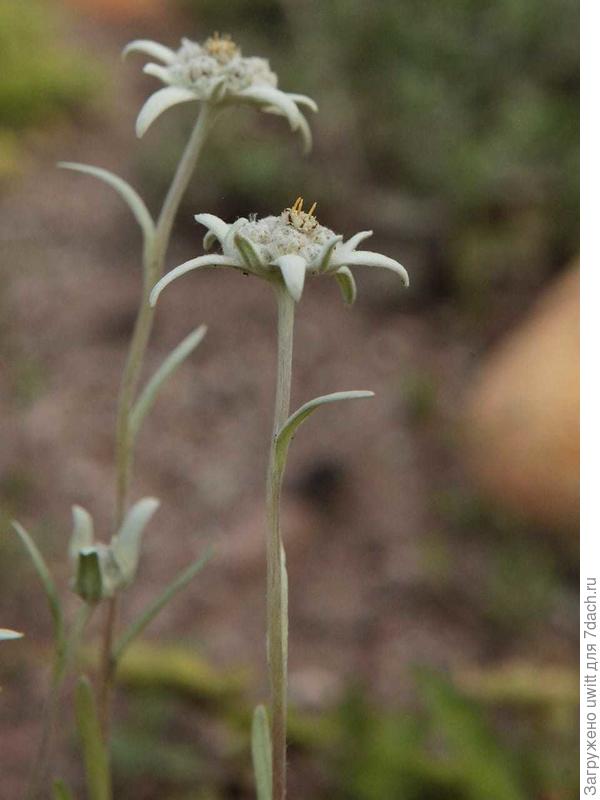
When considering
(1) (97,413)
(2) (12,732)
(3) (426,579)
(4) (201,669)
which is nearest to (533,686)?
(3) (426,579)

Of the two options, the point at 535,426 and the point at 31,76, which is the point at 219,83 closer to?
the point at 535,426

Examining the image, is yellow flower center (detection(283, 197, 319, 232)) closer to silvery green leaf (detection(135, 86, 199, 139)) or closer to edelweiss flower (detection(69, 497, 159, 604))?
silvery green leaf (detection(135, 86, 199, 139))

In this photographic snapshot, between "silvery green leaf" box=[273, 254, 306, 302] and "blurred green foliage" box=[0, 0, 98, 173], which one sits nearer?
"silvery green leaf" box=[273, 254, 306, 302]

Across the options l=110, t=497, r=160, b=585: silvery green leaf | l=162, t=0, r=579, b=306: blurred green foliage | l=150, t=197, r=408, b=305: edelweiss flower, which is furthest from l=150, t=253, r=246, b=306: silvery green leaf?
l=162, t=0, r=579, b=306: blurred green foliage

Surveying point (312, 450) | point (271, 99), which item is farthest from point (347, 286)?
point (312, 450)

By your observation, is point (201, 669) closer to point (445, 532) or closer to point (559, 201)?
point (445, 532)

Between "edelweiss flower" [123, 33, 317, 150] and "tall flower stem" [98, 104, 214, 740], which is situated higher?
"edelweiss flower" [123, 33, 317, 150]

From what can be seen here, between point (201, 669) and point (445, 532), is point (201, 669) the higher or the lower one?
the lower one
